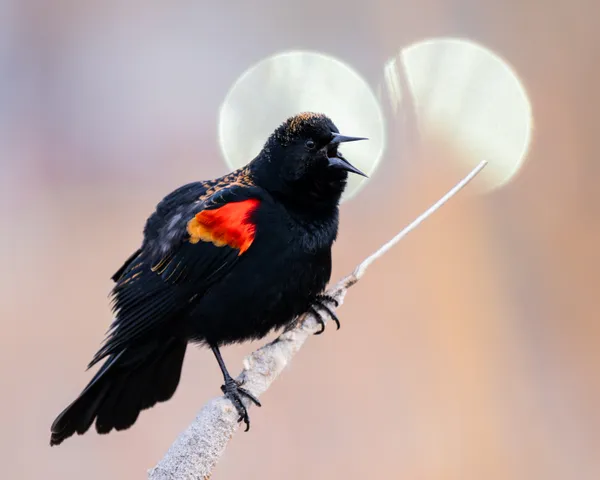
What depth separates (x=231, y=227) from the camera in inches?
43.8

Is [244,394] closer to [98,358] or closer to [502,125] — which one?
[98,358]

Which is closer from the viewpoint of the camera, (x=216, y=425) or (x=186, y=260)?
(x=216, y=425)

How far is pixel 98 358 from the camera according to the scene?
941mm

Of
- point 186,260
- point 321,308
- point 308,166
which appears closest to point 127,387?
point 186,260

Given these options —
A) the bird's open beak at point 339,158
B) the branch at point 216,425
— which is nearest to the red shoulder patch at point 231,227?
the bird's open beak at point 339,158

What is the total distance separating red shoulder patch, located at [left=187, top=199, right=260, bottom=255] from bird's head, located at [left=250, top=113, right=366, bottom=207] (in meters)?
0.07

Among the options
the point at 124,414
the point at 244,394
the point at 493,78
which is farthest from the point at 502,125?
the point at 124,414

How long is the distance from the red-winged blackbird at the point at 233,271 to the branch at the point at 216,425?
25 centimetres

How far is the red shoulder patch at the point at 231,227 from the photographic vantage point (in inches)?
43.5

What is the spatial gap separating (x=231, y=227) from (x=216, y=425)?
17.7 inches

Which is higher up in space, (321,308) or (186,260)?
(186,260)

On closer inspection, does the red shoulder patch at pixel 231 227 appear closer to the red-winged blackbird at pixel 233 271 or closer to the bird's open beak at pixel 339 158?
the red-winged blackbird at pixel 233 271

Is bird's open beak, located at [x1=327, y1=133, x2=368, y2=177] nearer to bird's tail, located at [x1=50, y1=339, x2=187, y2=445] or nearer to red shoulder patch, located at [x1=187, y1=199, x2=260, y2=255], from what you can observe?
red shoulder patch, located at [x1=187, y1=199, x2=260, y2=255]

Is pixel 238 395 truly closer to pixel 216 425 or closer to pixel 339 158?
pixel 216 425
